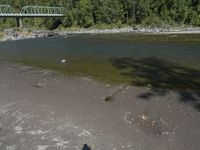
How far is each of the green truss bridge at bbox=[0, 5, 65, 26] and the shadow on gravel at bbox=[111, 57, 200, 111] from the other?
114 meters

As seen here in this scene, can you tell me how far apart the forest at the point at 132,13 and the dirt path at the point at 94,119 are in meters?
102

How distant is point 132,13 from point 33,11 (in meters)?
51.6

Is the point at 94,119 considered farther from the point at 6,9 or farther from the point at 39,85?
the point at 6,9

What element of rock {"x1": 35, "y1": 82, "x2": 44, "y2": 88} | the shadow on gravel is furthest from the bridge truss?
rock {"x1": 35, "y1": 82, "x2": 44, "y2": 88}

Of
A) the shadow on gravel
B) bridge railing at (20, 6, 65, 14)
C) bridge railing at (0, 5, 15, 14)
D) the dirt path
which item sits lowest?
bridge railing at (20, 6, 65, 14)

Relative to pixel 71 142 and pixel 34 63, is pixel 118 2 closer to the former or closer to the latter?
pixel 34 63

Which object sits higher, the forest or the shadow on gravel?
the shadow on gravel

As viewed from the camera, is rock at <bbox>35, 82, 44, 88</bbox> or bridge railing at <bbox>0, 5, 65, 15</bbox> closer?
rock at <bbox>35, 82, 44, 88</bbox>

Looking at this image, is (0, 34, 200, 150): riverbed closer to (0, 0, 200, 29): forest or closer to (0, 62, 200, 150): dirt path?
(0, 62, 200, 150): dirt path

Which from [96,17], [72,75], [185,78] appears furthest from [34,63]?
[96,17]

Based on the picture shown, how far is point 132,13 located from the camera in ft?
433

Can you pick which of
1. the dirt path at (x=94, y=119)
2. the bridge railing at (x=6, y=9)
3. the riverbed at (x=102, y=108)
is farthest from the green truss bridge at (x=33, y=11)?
the dirt path at (x=94, y=119)

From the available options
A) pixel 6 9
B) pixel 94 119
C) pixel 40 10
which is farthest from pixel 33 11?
pixel 94 119

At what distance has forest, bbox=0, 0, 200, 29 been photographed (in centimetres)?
12356
